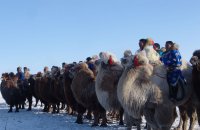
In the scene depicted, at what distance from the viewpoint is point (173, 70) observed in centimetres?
806

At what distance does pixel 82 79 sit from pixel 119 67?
2.01 meters

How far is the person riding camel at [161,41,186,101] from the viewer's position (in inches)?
314

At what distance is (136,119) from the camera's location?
28.9 feet

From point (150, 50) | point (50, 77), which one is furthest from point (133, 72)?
point (50, 77)

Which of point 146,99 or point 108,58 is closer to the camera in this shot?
point 146,99

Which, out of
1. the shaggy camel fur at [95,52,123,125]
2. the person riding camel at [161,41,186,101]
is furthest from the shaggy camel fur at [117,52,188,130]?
the shaggy camel fur at [95,52,123,125]

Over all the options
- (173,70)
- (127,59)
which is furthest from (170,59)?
(127,59)

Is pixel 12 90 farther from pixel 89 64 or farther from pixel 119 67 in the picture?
pixel 119 67

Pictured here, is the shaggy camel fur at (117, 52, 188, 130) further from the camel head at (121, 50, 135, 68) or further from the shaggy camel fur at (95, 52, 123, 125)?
the shaggy camel fur at (95, 52, 123, 125)

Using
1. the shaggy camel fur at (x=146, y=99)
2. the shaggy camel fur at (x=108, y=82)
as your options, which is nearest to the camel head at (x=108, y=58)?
the shaggy camel fur at (x=108, y=82)

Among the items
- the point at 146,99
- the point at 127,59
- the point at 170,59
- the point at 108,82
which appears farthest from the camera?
the point at 108,82

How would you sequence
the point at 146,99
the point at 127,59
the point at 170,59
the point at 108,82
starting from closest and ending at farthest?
1. the point at 146,99
2. the point at 170,59
3. the point at 127,59
4. the point at 108,82

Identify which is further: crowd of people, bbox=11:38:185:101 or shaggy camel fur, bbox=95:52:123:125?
shaggy camel fur, bbox=95:52:123:125

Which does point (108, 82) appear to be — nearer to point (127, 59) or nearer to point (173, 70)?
point (127, 59)
